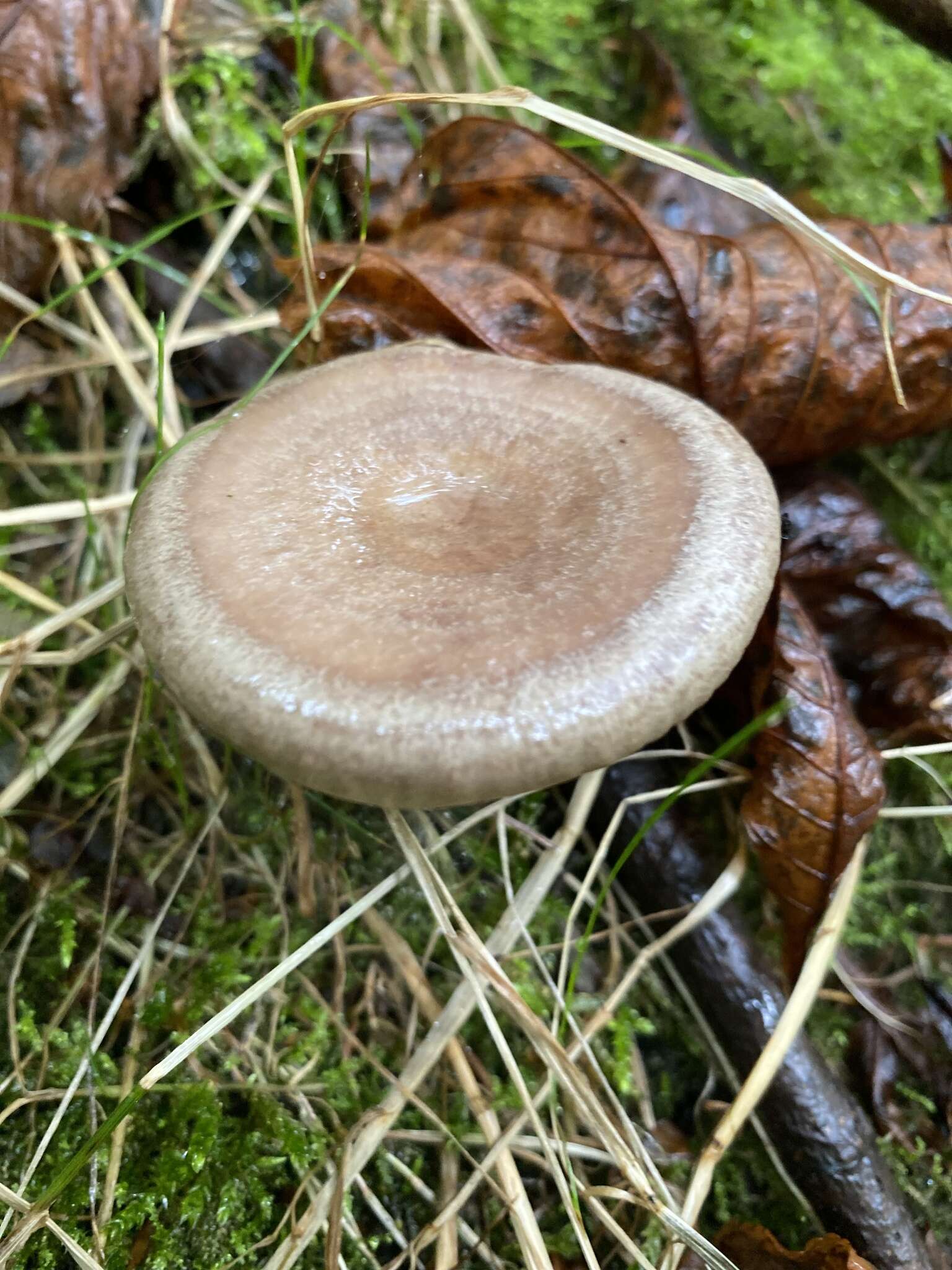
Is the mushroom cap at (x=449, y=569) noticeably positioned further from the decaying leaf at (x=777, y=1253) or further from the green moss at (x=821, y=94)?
the green moss at (x=821, y=94)

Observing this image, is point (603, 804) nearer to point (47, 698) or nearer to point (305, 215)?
point (47, 698)

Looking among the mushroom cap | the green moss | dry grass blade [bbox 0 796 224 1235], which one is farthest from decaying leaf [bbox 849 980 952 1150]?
the green moss

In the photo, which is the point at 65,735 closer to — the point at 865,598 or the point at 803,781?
the point at 803,781

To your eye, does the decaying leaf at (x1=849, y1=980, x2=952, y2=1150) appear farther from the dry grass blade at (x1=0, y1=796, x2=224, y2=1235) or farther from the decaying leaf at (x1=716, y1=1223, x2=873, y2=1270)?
the dry grass blade at (x1=0, y1=796, x2=224, y2=1235)

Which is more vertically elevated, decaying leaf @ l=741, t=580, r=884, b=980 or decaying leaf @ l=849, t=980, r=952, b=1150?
decaying leaf @ l=741, t=580, r=884, b=980

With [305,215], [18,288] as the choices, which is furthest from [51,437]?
[305,215]

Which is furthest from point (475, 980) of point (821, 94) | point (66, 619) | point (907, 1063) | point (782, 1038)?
point (821, 94)
